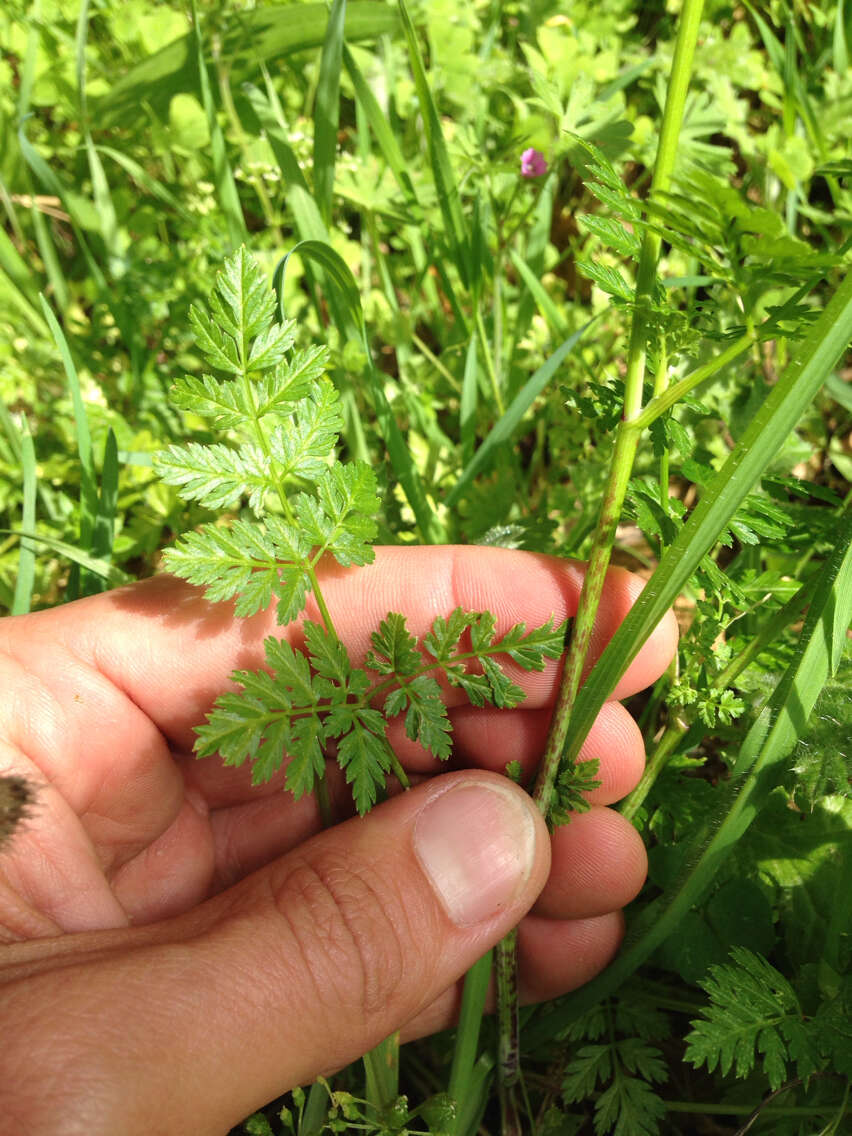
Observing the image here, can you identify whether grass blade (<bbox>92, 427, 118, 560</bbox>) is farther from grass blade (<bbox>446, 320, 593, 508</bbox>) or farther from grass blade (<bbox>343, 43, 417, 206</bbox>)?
grass blade (<bbox>343, 43, 417, 206</bbox>)

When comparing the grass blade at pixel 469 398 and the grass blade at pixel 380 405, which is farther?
the grass blade at pixel 469 398

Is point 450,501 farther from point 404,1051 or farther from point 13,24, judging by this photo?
point 13,24

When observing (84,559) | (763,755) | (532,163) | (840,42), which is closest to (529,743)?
(763,755)

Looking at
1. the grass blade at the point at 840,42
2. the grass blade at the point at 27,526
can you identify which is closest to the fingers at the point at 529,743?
the grass blade at the point at 27,526

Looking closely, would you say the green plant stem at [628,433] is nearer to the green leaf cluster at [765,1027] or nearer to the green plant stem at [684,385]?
the green plant stem at [684,385]

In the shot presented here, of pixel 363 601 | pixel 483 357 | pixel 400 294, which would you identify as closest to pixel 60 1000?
pixel 363 601

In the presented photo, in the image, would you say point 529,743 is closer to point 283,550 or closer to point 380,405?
point 283,550

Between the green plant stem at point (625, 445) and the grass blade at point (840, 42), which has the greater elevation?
the grass blade at point (840, 42)
